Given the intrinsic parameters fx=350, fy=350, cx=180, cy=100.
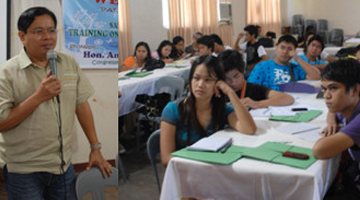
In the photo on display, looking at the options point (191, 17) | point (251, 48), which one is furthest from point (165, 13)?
point (251, 48)

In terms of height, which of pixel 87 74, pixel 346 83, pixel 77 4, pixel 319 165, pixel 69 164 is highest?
pixel 77 4

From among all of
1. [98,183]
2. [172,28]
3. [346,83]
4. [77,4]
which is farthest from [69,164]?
[172,28]

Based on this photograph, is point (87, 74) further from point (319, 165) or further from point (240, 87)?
point (240, 87)

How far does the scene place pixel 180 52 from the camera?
175 inches

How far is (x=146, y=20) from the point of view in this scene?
2186mm

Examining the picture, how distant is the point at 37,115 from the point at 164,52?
131 inches

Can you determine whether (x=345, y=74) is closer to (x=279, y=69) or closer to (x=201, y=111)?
(x=201, y=111)

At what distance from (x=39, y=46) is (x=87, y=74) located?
0.45 ft

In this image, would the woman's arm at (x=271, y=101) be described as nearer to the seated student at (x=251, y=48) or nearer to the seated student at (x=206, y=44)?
the seated student at (x=206, y=44)

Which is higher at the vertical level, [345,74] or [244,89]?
[345,74]

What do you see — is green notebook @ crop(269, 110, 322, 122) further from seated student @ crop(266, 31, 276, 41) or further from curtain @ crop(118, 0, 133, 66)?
seated student @ crop(266, 31, 276, 41)

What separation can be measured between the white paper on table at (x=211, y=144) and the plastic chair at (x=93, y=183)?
488mm

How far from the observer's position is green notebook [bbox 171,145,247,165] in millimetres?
1272

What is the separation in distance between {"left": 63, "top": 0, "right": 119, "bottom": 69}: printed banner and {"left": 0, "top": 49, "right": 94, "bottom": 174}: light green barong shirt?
0.04 m
